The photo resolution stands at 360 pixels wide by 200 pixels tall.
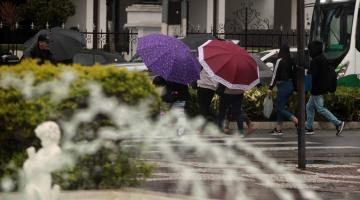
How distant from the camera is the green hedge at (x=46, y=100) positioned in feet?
Answer: 21.9

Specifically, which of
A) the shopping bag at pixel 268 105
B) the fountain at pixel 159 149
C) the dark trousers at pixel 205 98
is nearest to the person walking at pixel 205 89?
the dark trousers at pixel 205 98

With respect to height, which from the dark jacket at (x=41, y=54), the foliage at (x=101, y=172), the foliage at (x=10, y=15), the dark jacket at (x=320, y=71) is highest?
the foliage at (x=10, y=15)

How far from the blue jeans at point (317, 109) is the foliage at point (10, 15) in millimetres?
20992

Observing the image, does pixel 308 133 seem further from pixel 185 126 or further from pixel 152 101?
pixel 152 101

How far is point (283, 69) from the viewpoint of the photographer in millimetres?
16156

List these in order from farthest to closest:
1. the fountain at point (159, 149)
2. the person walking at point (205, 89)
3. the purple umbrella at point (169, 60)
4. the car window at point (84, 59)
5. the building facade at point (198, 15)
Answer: the building facade at point (198, 15), the car window at point (84, 59), the person walking at point (205, 89), the purple umbrella at point (169, 60), the fountain at point (159, 149)

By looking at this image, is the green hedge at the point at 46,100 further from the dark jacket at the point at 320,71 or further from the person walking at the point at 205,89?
the dark jacket at the point at 320,71

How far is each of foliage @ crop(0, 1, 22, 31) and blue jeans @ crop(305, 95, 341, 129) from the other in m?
21.0

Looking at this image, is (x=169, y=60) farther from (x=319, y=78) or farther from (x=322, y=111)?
(x=322, y=111)

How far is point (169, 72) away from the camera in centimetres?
1354

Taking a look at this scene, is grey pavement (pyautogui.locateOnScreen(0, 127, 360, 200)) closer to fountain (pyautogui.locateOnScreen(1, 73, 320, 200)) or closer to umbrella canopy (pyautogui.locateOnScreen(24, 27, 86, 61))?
fountain (pyautogui.locateOnScreen(1, 73, 320, 200))

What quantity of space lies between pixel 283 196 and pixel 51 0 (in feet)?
94.9

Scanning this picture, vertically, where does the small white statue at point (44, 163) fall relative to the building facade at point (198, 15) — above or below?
below

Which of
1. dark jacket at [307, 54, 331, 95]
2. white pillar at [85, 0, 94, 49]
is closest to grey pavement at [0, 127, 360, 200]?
dark jacket at [307, 54, 331, 95]
